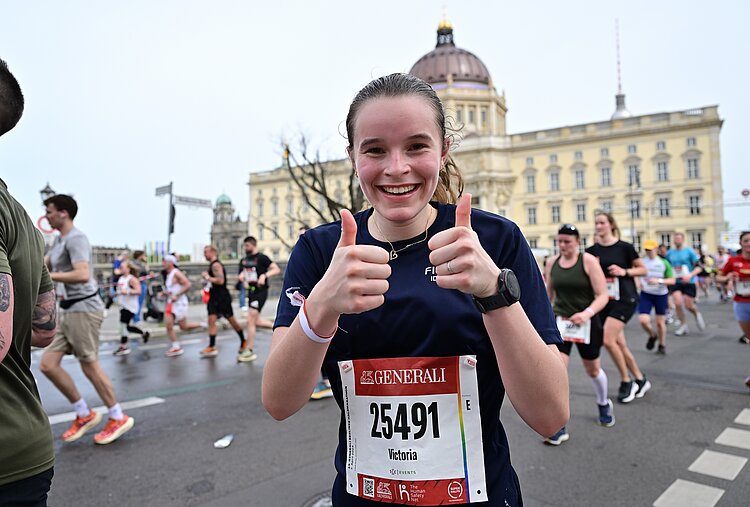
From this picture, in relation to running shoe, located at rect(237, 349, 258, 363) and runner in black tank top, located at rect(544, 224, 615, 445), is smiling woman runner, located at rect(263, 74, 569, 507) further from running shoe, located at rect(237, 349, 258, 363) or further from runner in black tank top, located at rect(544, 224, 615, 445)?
running shoe, located at rect(237, 349, 258, 363)

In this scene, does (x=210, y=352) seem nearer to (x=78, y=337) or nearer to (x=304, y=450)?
(x=78, y=337)

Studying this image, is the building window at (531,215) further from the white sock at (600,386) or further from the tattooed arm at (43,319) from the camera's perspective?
the tattooed arm at (43,319)

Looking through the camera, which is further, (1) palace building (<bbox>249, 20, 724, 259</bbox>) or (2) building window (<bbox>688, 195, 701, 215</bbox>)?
(1) palace building (<bbox>249, 20, 724, 259</bbox>)

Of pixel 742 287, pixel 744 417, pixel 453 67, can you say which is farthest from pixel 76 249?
pixel 453 67

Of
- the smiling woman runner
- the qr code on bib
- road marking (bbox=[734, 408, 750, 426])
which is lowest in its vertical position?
road marking (bbox=[734, 408, 750, 426])

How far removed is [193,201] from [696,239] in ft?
203

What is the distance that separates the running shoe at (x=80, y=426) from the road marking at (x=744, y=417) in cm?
648

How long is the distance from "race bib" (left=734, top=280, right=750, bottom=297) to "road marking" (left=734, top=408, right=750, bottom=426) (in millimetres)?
1672

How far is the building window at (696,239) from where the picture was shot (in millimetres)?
61269

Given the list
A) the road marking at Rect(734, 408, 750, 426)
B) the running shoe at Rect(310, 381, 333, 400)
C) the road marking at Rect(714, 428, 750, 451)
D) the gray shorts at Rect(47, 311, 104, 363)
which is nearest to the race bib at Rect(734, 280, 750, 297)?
the road marking at Rect(734, 408, 750, 426)

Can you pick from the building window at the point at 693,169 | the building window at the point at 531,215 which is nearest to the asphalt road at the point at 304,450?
the building window at the point at 693,169

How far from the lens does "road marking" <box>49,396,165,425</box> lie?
5.85 meters

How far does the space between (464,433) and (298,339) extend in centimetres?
58

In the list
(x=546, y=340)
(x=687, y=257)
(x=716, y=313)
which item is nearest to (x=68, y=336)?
(x=546, y=340)
